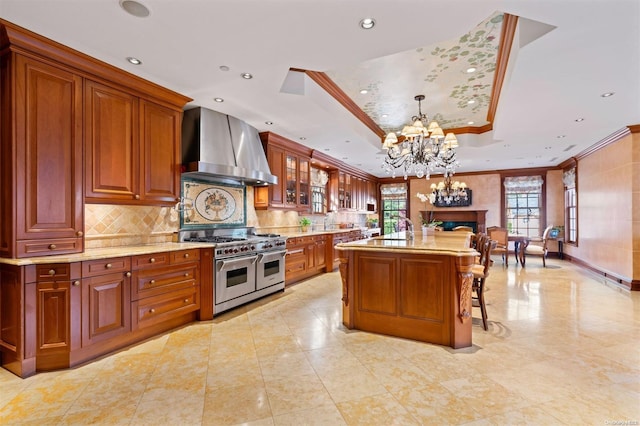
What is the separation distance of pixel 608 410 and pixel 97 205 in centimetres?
443

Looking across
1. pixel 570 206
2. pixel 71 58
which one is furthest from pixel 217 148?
pixel 570 206

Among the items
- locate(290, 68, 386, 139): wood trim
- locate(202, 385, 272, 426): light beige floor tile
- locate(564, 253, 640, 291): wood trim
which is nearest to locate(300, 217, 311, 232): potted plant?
locate(290, 68, 386, 139): wood trim

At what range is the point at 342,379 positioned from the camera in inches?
88.4

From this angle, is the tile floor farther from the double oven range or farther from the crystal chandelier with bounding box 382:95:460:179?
the crystal chandelier with bounding box 382:95:460:179

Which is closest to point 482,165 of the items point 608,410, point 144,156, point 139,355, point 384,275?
point 384,275

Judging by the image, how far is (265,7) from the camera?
206 cm

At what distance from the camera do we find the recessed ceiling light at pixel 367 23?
2.20 metres

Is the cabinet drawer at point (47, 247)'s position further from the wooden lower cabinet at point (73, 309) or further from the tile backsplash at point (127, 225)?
the tile backsplash at point (127, 225)

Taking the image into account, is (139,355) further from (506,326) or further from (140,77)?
(506,326)

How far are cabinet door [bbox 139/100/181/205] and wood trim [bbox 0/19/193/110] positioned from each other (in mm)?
175

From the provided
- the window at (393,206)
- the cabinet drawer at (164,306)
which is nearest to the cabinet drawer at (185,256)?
the cabinet drawer at (164,306)

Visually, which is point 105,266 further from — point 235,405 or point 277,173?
point 277,173

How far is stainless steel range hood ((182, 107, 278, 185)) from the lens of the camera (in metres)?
3.79

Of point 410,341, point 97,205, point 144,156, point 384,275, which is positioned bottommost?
point 410,341
